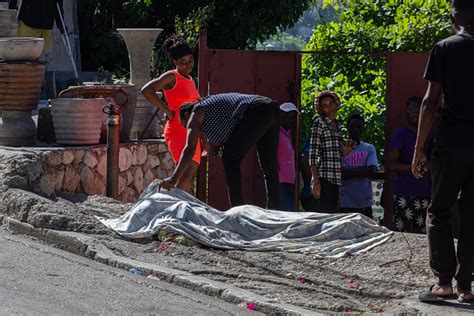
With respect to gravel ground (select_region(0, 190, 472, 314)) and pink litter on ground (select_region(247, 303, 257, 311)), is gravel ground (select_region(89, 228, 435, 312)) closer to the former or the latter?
gravel ground (select_region(0, 190, 472, 314))

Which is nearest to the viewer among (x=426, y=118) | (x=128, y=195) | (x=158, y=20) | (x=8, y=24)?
(x=426, y=118)

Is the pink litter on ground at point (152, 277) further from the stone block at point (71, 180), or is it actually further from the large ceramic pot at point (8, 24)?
the large ceramic pot at point (8, 24)

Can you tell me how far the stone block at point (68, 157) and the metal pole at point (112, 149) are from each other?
384 millimetres

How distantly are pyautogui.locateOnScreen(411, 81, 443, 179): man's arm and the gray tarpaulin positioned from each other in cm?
158

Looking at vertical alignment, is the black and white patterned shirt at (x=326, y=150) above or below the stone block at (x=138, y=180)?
above

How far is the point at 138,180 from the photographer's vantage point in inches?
528

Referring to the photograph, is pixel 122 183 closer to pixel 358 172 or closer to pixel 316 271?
pixel 358 172

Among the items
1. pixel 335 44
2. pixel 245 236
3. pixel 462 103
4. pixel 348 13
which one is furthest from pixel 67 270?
pixel 348 13

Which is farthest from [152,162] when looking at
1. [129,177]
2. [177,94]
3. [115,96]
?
[177,94]

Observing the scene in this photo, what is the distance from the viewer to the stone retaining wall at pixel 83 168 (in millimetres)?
10986

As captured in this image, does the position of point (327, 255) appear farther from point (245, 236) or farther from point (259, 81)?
point (259, 81)

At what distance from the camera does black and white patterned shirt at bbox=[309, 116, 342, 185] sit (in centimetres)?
1059

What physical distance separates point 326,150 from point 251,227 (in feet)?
5.57

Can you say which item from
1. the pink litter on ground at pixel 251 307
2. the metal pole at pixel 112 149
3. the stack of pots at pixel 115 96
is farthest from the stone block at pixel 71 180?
the pink litter on ground at pixel 251 307
